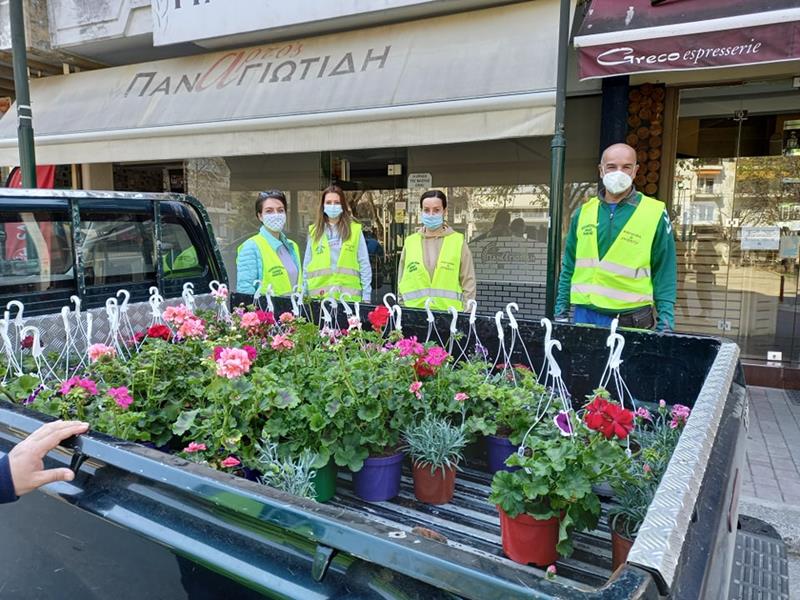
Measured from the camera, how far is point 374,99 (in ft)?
18.1

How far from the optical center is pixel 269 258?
13.2 feet

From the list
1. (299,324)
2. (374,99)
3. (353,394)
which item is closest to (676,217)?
(374,99)

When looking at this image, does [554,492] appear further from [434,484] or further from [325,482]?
[325,482]

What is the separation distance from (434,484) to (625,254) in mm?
1964

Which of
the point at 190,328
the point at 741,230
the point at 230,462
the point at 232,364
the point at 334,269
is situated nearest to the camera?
the point at 230,462

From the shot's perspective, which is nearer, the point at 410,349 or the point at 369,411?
the point at 369,411

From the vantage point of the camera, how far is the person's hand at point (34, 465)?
4.28ft

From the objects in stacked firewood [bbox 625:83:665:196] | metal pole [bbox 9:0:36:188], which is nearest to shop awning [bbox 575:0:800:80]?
stacked firewood [bbox 625:83:665:196]

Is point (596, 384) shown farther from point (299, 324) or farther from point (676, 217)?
point (676, 217)

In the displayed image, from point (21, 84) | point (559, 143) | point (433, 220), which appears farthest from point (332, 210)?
point (21, 84)

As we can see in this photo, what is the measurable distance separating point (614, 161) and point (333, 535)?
2804 mm

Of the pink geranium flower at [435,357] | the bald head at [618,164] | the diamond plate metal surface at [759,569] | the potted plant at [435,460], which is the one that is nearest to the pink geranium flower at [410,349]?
the pink geranium flower at [435,357]

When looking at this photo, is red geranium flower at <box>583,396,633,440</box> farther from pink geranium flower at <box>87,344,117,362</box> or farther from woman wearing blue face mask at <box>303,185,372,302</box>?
woman wearing blue face mask at <box>303,185,372,302</box>

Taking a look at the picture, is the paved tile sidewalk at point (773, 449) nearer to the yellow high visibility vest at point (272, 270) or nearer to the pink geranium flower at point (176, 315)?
the yellow high visibility vest at point (272, 270)
